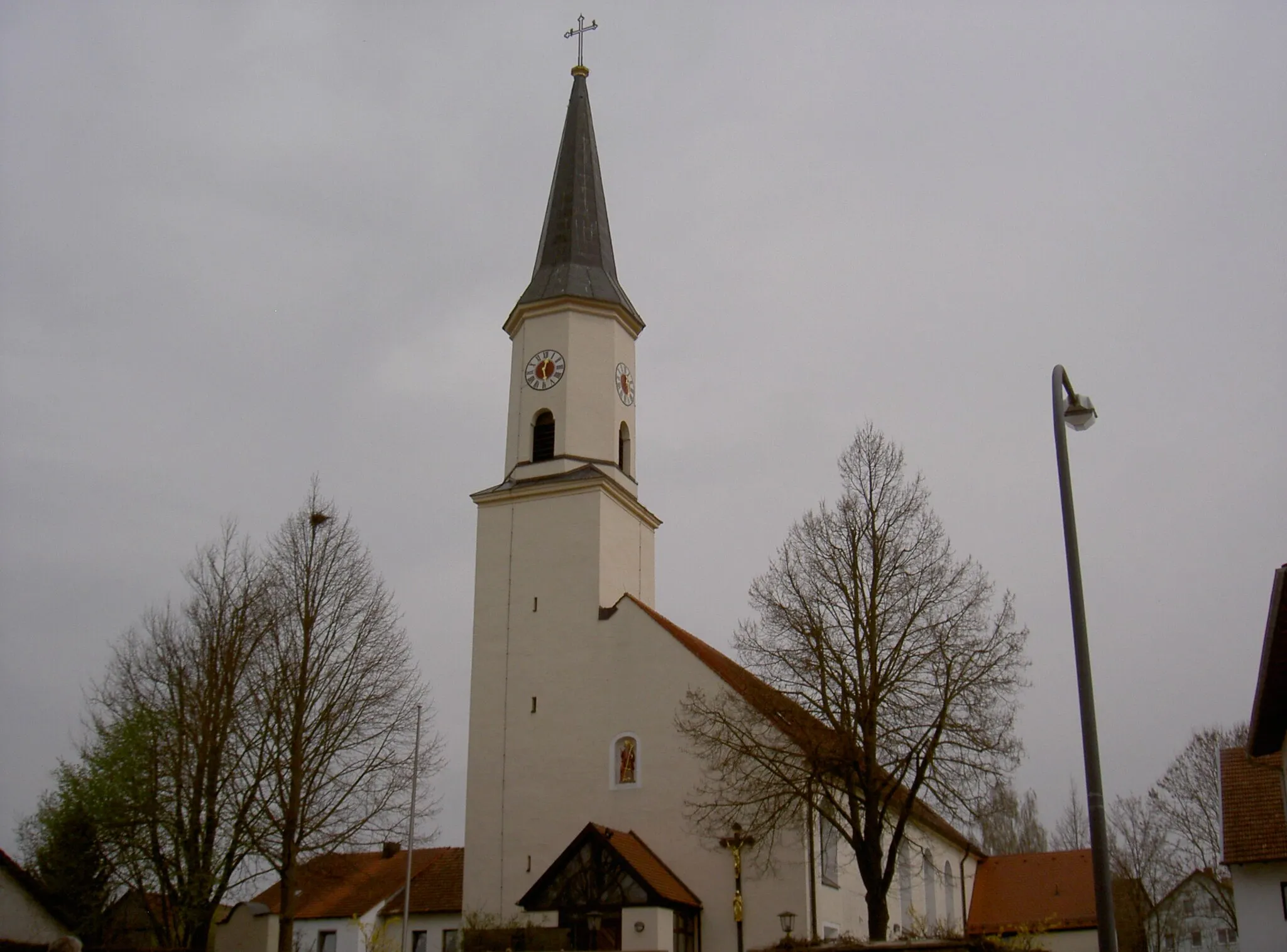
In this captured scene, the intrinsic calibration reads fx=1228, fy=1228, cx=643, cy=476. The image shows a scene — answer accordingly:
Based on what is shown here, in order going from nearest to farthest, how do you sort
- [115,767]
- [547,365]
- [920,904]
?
1. [115,767]
2. [547,365]
3. [920,904]

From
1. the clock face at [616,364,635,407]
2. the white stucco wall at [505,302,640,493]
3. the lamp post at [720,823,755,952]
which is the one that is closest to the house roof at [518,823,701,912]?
the lamp post at [720,823,755,952]

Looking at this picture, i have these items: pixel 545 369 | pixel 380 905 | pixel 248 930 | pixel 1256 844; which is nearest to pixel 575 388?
pixel 545 369

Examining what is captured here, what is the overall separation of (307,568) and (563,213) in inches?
595

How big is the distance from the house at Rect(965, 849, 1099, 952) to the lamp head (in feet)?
120

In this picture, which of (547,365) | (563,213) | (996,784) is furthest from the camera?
(563,213)

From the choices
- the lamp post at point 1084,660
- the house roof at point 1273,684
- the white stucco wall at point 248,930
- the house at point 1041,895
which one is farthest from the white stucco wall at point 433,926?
the lamp post at point 1084,660

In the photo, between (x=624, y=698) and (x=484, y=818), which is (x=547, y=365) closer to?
(x=624, y=698)

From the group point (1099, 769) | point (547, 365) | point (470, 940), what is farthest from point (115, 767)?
point (1099, 769)

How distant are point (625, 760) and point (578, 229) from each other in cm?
1661

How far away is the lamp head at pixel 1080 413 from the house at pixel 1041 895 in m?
36.5

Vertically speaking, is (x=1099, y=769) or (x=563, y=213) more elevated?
(x=563, y=213)

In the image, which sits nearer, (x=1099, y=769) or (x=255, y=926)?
(x=1099, y=769)

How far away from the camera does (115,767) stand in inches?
1078

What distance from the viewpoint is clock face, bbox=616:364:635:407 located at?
117 ft
